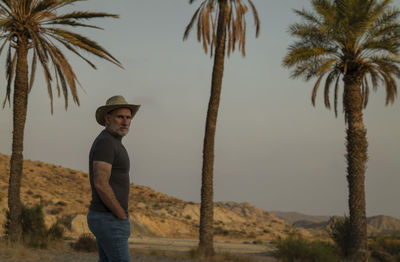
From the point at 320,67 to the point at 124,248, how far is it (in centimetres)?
1550

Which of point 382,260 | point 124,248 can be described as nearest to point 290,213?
point 382,260

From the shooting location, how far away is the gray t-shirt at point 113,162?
3.45 metres

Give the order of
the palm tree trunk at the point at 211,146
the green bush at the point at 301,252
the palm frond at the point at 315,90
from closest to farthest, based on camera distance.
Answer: the green bush at the point at 301,252
the palm tree trunk at the point at 211,146
the palm frond at the point at 315,90

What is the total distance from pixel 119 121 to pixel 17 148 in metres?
12.5

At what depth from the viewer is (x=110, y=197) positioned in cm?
338

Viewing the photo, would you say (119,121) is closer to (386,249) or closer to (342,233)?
(342,233)

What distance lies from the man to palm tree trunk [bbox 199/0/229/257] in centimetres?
1186

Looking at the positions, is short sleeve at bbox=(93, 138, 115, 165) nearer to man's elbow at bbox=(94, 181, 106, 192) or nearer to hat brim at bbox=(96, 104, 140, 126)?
man's elbow at bbox=(94, 181, 106, 192)

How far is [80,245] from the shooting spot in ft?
51.8

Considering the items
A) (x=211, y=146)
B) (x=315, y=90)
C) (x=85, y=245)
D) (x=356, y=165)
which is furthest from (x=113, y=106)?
(x=315, y=90)

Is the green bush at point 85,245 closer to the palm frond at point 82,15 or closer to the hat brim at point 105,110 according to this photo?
the palm frond at point 82,15

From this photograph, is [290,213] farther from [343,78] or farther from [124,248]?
[124,248]

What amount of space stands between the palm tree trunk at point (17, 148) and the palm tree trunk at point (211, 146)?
6.37 m

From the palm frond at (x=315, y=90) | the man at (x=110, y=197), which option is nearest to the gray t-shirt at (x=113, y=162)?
the man at (x=110, y=197)
